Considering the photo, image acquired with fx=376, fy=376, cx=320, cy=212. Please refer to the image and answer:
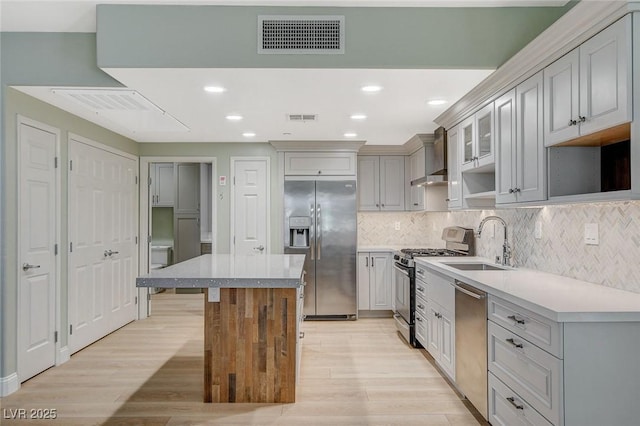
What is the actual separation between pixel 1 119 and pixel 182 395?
2.41m

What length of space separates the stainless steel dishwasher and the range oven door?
3.76ft

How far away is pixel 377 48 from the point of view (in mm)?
2461

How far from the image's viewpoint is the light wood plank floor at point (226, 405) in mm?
2428

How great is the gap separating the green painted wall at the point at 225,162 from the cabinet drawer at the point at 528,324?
3.15m

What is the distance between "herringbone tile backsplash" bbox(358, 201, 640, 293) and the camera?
1.97m

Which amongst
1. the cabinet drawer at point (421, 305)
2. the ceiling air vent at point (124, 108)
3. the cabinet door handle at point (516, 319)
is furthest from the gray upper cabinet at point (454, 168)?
the ceiling air vent at point (124, 108)

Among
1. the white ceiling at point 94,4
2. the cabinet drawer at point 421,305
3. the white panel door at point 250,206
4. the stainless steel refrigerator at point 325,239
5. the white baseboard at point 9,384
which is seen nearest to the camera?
the white ceiling at point 94,4

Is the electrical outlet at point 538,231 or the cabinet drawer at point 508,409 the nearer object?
the cabinet drawer at point 508,409

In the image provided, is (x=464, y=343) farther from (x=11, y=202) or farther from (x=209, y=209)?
(x=209, y=209)

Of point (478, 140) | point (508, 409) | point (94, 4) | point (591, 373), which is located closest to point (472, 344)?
point (508, 409)

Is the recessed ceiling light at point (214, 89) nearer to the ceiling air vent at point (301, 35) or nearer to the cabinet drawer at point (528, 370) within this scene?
the ceiling air vent at point (301, 35)

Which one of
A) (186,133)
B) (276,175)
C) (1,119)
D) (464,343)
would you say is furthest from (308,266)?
(1,119)

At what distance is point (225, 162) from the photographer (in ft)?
16.3

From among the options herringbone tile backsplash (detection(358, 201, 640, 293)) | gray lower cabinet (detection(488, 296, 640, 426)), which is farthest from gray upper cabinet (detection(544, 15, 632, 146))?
gray lower cabinet (detection(488, 296, 640, 426))
